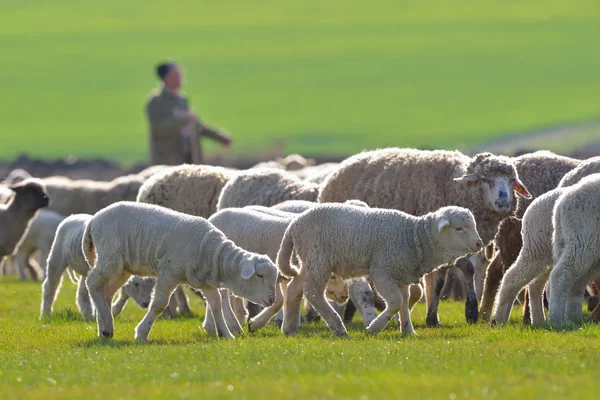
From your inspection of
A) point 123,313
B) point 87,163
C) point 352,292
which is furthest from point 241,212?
point 87,163

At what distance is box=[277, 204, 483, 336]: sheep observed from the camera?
1152 cm

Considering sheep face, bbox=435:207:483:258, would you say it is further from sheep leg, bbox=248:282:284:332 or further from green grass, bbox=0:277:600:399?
sheep leg, bbox=248:282:284:332

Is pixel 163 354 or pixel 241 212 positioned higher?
pixel 241 212

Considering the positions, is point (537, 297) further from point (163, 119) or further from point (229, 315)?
point (163, 119)

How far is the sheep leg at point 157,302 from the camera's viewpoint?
1156 centimetres

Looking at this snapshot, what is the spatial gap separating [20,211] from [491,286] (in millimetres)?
6339

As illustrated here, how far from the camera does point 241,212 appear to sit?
42.4ft

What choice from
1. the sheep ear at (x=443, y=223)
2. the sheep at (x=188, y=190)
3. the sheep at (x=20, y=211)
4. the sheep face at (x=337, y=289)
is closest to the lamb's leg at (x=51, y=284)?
the sheep at (x=20, y=211)

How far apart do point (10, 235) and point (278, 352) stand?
25.1 ft

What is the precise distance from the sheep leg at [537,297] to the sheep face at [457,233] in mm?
1233

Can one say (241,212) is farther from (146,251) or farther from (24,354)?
(24,354)

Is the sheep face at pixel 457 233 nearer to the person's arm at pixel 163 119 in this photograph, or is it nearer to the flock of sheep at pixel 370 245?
the flock of sheep at pixel 370 245

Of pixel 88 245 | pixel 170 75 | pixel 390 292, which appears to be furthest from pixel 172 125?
pixel 390 292

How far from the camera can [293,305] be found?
1208cm
